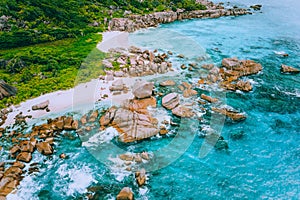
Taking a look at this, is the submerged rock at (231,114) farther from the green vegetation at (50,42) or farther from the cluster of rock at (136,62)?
the green vegetation at (50,42)

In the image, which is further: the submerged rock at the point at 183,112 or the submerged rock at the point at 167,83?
the submerged rock at the point at 167,83

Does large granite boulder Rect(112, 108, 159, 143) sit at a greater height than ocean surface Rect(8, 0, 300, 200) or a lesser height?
greater

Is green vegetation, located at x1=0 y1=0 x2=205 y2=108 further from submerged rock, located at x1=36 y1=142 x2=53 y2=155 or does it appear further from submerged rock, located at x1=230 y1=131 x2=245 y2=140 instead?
submerged rock, located at x1=230 y1=131 x2=245 y2=140

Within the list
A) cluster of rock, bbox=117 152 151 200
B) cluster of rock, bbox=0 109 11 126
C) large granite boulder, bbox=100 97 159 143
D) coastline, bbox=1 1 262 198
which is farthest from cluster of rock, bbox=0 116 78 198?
cluster of rock, bbox=117 152 151 200

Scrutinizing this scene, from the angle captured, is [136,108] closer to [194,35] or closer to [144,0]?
[194,35]

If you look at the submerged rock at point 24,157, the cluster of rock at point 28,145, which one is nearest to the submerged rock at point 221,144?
the cluster of rock at point 28,145

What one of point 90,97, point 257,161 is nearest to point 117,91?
point 90,97

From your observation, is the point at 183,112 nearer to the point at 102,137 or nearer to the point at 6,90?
the point at 102,137
